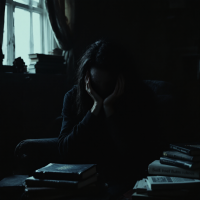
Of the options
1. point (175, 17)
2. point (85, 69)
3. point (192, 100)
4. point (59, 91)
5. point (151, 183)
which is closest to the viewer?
point (151, 183)

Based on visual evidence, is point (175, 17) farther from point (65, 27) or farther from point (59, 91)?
point (59, 91)

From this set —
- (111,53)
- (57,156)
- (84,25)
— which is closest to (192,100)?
(84,25)

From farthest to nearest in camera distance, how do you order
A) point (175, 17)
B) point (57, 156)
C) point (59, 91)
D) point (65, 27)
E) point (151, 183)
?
1. point (175, 17)
2. point (65, 27)
3. point (59, 91)
4. point (57, 156)
5. point (151, 183)

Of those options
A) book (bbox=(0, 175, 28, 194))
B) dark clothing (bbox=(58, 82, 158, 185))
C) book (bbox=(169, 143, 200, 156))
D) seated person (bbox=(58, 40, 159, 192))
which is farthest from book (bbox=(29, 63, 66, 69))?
book (bbox=(169, 143, 200, 156))

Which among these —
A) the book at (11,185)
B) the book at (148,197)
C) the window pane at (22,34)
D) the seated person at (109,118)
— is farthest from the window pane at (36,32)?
the book at (148,197)

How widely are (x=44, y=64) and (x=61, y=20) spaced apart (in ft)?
1.95

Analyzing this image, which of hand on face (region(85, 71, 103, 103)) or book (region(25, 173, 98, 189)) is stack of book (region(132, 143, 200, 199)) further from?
hand on face (region(85, 71, 103, 103))

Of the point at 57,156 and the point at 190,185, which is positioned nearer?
the point at 190,185

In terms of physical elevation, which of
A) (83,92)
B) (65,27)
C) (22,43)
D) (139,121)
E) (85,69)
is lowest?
(139,121)

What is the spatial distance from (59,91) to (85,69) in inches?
49.6

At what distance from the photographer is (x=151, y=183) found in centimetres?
108

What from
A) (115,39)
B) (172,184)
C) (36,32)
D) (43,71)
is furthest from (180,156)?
(115,39)

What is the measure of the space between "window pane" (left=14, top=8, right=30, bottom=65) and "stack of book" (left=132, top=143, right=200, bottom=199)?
7.13ft

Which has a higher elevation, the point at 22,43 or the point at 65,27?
the point at 65,27
